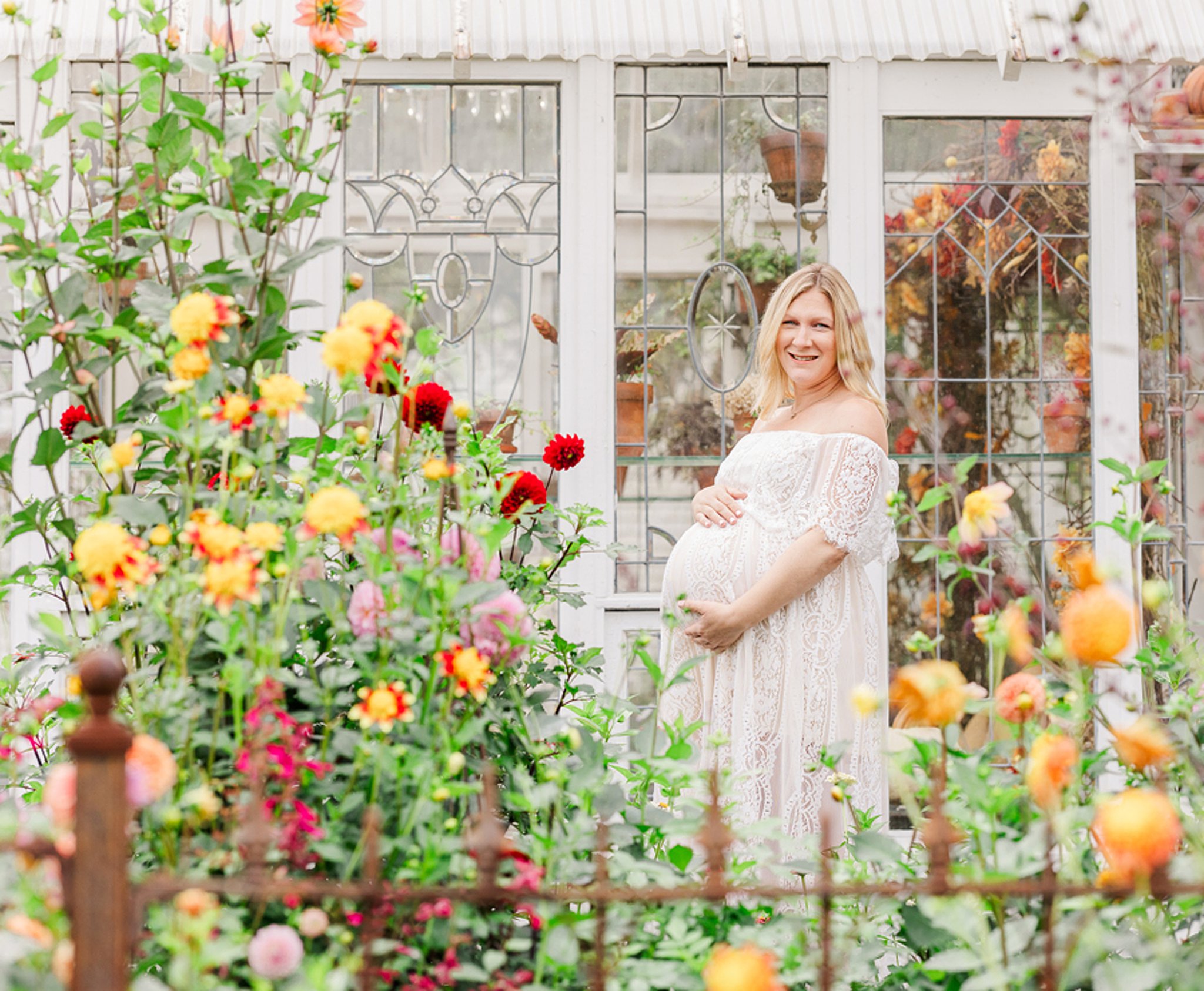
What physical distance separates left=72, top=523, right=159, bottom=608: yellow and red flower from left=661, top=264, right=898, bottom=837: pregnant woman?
1.13m

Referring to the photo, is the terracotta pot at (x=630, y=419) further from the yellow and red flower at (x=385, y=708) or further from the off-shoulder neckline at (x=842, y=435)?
the yellow and red flower at (x=385, y=708)

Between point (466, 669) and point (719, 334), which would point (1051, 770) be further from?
point (719, 334)

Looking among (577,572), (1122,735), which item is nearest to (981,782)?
(1122,735)

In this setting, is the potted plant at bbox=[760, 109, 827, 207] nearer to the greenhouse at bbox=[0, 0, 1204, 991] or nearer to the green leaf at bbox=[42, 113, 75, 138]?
the greenhouse at bbox=[0, 0, 1204, 991]

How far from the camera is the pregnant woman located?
2.09m

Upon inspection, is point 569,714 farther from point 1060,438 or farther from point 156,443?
point 1060,438

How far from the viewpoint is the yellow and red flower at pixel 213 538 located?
98cm

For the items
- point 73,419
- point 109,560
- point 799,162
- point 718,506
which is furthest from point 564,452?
point 799,162

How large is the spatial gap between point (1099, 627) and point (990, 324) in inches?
88.2

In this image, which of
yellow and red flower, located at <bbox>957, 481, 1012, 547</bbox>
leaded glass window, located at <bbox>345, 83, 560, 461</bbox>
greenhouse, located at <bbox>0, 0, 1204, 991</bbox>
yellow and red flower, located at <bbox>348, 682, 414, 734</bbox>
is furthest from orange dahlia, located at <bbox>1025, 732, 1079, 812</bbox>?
leaded glass window, located at <bbox>345, 83, 560, 461</bbox>

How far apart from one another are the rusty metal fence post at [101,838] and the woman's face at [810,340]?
1656 mm

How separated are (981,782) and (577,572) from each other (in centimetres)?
191

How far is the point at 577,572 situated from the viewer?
9.58 feet

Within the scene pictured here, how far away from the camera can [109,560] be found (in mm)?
1004
